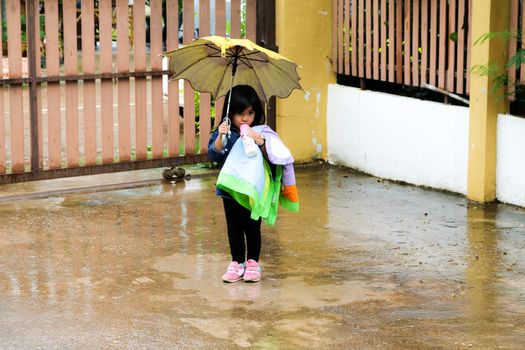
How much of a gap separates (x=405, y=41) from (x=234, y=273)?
387cm

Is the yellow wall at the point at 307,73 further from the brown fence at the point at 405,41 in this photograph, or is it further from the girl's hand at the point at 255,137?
the girl's hand at the point at 255,137

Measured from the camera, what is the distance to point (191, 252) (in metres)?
7.22

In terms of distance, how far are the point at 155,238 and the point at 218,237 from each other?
467mm

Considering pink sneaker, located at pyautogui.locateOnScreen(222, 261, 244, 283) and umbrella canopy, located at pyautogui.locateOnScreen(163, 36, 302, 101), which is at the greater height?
umbrella canopy, located at pyautogui.locateOnScreen(163, 36, 302, 101)

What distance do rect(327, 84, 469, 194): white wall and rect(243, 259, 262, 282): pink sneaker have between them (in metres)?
3.01

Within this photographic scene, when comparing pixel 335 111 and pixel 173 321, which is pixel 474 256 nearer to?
pixel 173 321

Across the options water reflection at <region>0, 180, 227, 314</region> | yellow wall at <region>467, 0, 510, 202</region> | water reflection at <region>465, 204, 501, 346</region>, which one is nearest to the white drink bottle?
water reflection at <region>0, 180, 227, 314</region>

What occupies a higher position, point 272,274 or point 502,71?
point 502,71

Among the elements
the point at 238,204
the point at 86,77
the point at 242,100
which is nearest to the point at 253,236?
the point at 238,204

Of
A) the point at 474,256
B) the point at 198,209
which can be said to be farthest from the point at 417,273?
the point at 198,209

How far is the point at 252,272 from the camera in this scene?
21.1ft

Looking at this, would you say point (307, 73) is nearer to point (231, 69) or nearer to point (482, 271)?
point (231, 69)

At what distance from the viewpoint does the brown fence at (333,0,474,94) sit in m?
8.87

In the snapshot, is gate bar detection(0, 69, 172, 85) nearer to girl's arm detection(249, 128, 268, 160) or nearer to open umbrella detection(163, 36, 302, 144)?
open umbrella detection(163, 36, 302, 144)
